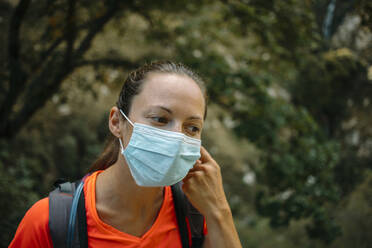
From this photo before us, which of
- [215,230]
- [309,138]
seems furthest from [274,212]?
[215,230]

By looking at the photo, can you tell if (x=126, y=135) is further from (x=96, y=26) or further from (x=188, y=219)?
(x=96, y=26)

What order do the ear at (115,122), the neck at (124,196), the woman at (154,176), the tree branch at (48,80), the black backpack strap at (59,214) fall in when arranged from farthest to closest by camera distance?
the tree branch at (48,80), the ear at (115,122), the neck at (124,196), the woman at (154,176), the black backpack strap at (59,214)

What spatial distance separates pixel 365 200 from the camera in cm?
362

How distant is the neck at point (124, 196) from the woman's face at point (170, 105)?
22cm

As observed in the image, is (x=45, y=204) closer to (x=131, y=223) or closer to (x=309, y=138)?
(x=131, y=223)

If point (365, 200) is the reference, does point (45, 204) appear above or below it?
above

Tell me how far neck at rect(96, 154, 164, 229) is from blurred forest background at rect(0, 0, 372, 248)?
2574mm

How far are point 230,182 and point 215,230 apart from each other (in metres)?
10.8

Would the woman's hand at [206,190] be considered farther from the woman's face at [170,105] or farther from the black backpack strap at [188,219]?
the woman's face at [170,105]

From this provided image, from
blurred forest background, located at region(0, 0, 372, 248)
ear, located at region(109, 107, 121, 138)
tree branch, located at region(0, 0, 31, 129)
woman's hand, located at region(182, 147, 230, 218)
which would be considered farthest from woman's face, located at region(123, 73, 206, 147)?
tree branch, located at region(0, 0, 31, 129)

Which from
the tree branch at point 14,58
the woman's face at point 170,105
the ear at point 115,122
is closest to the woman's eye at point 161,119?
the woman's face at point 170,105

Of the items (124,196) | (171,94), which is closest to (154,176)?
(124,196)

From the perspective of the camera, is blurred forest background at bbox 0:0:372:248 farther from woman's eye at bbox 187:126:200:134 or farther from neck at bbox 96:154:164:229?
neck at bbox 96:154:164:229

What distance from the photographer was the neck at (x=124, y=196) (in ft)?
6.01
